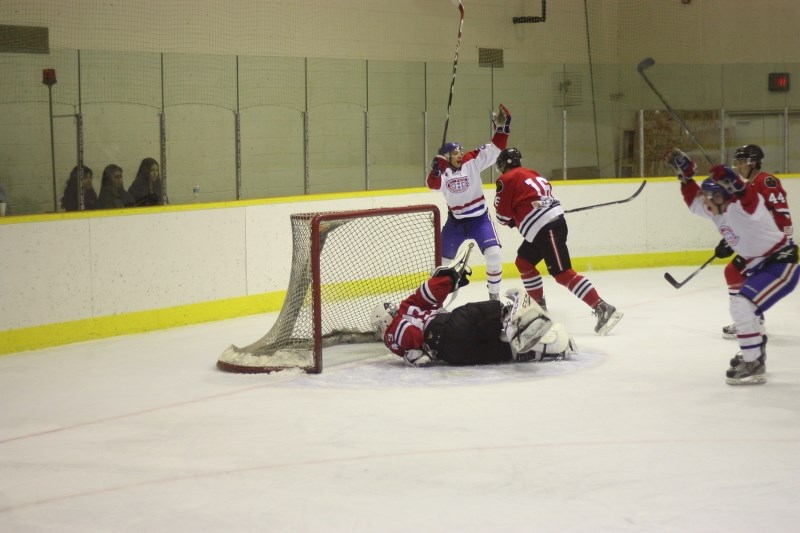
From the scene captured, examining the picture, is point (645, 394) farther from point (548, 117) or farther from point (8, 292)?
point (548, 117)

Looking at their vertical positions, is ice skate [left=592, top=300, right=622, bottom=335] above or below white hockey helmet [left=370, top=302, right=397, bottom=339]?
below

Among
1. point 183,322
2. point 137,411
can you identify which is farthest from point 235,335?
point 137,411

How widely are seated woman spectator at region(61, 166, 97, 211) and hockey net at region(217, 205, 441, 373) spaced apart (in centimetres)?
169

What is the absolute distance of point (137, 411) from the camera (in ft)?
17.0

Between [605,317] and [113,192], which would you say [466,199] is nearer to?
[605,317]

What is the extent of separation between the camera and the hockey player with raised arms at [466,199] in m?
7.34

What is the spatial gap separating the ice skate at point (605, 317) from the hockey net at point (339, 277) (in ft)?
3.60

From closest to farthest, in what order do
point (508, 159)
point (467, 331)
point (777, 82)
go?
point (467, 331)
point (508, 159)
point (777, 82)

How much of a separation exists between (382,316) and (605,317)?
1.59m

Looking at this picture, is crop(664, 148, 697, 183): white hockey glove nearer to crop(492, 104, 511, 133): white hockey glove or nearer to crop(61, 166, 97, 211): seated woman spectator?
crop(492, 104, 511, 133): white hockey glove

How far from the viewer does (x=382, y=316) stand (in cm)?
628

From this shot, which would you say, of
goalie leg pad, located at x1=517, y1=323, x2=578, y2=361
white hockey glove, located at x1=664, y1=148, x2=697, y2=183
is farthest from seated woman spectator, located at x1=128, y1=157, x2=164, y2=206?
white hockey glove, located at x1=664, y1=148, x2=697, y2=183

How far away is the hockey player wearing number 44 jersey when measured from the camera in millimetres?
7094

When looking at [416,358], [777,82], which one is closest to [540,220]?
[416,358]
